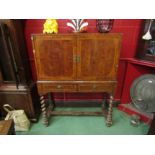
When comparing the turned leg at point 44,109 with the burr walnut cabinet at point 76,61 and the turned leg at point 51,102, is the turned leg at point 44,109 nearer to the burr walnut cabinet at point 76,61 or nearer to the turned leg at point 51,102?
the burr walnut cabinet at point 76,61

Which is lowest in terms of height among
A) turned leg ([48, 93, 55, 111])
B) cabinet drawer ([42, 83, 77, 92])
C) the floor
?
the floor

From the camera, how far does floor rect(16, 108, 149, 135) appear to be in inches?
73.5

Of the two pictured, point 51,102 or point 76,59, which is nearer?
point 76,59

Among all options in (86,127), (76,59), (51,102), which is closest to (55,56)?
(76,59)

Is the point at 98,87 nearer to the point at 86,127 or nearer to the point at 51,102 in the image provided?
the point at 86,127

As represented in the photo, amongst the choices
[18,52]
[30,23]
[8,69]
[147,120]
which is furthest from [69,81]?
[147,120]

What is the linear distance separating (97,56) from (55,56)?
1.68 ft

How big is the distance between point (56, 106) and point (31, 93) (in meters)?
0.70

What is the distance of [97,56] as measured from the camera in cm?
154

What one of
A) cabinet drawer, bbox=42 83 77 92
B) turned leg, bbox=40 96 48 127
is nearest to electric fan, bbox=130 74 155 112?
cabinet drawer, bbox=42 83 77 92

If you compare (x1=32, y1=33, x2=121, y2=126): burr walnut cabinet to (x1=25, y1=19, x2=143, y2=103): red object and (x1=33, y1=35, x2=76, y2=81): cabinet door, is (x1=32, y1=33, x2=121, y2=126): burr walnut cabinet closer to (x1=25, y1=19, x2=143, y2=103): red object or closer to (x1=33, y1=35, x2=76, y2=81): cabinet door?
(x1=33, y1=35, x2=76, y2=81): cabinet door

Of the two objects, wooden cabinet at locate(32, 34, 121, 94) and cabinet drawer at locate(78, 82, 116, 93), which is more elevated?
wooden cabinet at locate(32, 34, 121, 94)

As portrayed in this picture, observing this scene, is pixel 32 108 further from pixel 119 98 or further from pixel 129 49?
pixel 129 49
